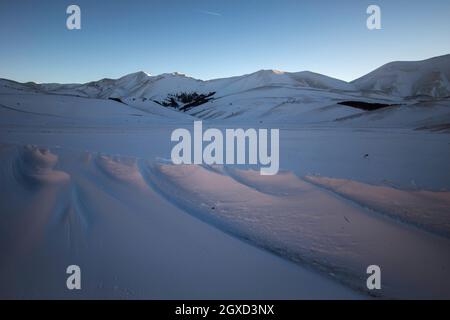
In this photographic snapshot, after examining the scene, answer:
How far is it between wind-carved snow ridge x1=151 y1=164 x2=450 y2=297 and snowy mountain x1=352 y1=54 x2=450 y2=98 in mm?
71532

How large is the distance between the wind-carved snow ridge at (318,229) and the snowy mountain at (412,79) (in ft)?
235

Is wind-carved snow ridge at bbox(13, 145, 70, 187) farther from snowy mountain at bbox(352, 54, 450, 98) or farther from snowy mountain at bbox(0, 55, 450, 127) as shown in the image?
snowy mountain at bbox(352, 54, 450, 98)

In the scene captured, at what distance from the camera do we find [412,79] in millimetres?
68750

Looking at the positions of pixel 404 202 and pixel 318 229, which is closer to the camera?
pixel 318 229

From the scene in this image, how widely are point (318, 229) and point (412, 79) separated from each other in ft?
278

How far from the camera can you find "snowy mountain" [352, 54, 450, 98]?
6212cm

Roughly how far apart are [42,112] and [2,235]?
22.5 meters

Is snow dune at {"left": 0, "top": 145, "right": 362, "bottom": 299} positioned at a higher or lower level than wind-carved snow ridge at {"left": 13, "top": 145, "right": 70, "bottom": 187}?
lower

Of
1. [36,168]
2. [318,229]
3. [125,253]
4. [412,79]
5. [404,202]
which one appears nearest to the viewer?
[125,253]

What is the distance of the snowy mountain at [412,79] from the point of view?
2446 inches

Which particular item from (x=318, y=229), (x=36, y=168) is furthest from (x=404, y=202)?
(x=36, y=168)

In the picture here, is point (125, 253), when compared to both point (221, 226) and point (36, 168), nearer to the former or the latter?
point (221, 226)

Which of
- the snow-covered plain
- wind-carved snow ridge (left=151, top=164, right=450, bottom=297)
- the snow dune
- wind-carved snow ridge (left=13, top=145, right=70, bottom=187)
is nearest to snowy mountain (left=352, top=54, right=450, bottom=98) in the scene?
the snow-covered plain

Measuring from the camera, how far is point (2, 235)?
2916mm
